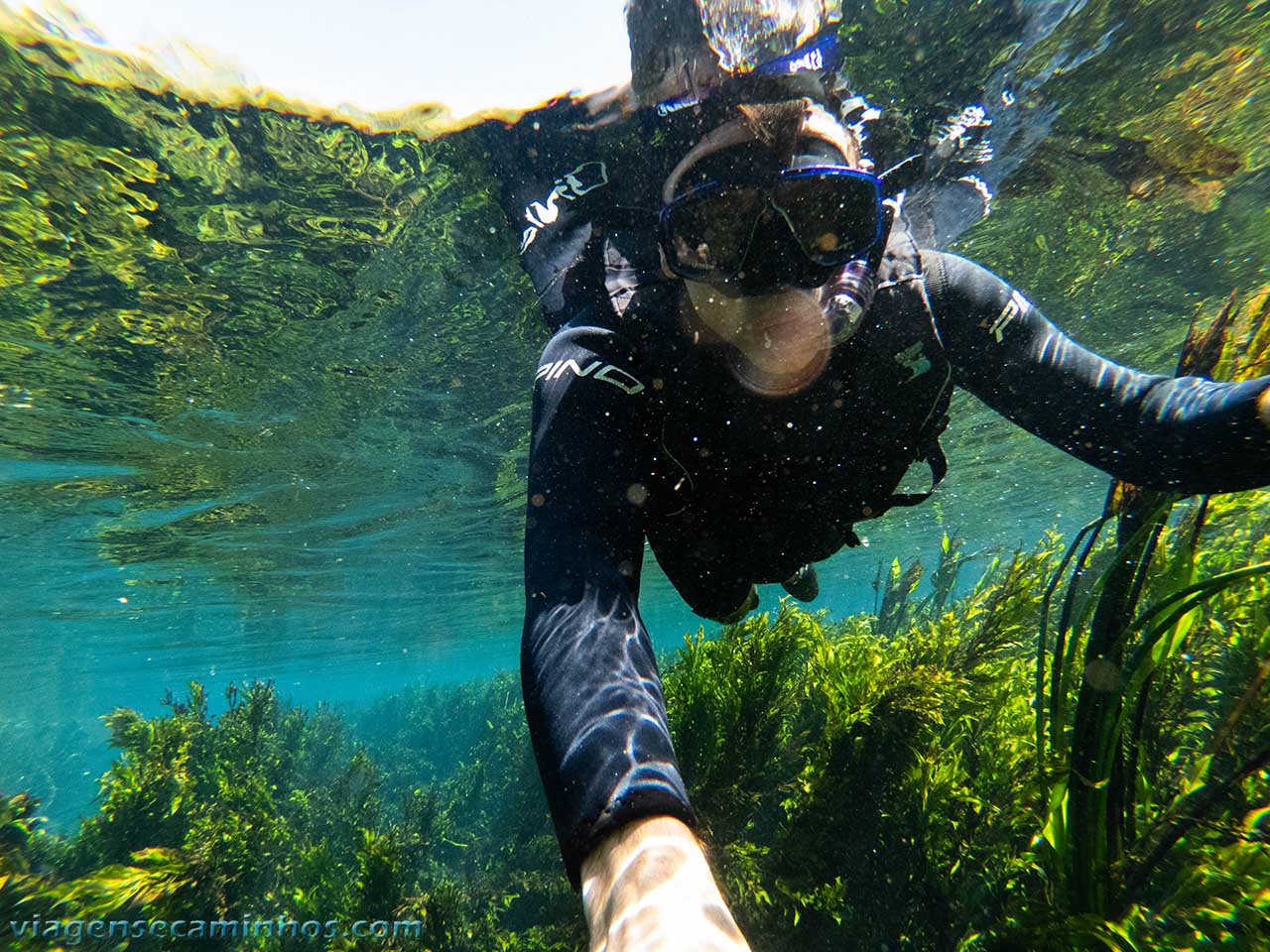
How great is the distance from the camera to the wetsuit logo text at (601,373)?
7.67 ft

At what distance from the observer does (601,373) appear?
235 cm

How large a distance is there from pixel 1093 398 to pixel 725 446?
185cm

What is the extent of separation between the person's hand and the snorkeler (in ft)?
0.37

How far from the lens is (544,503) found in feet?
6.90

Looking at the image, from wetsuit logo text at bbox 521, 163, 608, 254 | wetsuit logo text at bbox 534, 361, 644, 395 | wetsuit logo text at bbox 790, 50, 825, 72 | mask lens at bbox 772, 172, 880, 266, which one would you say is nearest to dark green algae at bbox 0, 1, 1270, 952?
wetsuit logo text at bbox 790, 50, 825, 72

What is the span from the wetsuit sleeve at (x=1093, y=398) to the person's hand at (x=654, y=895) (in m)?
2.59

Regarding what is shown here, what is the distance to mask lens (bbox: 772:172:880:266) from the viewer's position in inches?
106

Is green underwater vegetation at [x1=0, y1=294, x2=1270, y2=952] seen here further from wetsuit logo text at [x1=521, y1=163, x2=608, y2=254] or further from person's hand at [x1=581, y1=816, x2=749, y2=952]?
wetsuit logo text at [x1=521, y1=163, x2=608, y2=254]

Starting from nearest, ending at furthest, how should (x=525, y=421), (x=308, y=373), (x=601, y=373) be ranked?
(x=601, y=373)
(x=308, y=373)
(x=525, y=421)

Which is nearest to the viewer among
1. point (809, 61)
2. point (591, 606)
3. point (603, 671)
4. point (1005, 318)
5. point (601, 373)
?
point (603, 671)

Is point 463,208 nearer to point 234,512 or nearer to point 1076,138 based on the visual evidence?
point 1076,138

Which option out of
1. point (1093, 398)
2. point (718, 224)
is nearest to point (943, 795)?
point (1093, 398)

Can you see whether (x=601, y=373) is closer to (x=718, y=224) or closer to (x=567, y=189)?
(x=718, y=224)

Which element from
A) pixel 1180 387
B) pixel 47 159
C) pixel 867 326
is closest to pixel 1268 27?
pixel 1180 387
